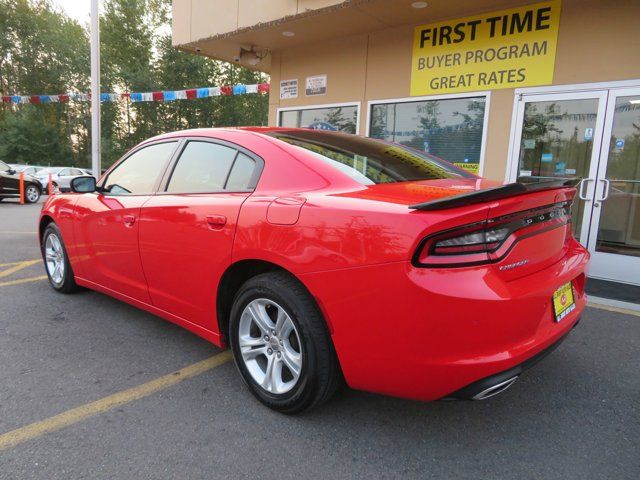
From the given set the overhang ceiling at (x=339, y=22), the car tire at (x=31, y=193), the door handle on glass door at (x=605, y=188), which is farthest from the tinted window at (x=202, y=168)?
the car tire at (x=31, y=193)

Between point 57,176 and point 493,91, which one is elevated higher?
point 493,91

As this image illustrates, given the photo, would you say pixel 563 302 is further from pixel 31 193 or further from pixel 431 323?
pixel 31 193

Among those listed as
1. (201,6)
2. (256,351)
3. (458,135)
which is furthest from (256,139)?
(201,6)

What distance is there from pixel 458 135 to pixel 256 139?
4593mm

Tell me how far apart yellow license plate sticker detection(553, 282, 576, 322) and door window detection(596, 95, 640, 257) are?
3.81m

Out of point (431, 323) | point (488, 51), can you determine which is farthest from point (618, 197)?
point (431, 323)

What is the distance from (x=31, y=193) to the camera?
14898 mm

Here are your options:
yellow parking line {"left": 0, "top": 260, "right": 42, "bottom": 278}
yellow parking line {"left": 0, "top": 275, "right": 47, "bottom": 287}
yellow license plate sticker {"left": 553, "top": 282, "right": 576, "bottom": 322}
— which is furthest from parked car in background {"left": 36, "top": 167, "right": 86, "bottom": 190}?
yellow license plate sticker {"left": 553, "top": 282, "right": 576, "bottom": 322}

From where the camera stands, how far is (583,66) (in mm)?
5352

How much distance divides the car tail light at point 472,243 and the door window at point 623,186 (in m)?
4.27

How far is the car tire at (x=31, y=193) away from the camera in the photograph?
14.7m

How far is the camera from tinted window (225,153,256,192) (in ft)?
8.44

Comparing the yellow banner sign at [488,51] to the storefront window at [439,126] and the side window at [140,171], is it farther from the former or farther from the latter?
the side window at [140,171]

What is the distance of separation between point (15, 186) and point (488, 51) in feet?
47.3
